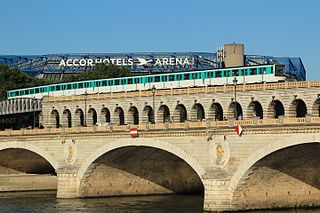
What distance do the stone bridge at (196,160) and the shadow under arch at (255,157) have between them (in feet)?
0.26


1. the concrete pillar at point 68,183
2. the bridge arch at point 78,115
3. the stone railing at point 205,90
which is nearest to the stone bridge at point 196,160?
the concrete pillar at point 68,183

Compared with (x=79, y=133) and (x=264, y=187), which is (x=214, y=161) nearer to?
(x=264, y=187)

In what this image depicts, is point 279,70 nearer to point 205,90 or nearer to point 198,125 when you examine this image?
point 205,90

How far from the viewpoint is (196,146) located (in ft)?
232

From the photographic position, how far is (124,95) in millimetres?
96375

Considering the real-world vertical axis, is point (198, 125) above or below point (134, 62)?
below

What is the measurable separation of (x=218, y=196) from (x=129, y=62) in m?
126

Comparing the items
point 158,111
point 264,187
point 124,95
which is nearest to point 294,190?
point 264,187

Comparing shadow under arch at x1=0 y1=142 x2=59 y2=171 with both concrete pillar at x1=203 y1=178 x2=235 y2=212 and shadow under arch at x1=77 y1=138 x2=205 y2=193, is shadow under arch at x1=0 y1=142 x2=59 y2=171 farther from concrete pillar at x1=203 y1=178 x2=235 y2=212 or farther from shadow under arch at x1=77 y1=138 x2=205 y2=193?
concrete pillar at x1=203 y1=178 x2=235 y2=212

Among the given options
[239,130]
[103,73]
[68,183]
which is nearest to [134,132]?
[68,183]

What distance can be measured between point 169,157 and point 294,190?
1925 cm

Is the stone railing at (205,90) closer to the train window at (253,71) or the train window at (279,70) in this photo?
the train window at (253,71)

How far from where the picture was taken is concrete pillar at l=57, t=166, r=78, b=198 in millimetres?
85062

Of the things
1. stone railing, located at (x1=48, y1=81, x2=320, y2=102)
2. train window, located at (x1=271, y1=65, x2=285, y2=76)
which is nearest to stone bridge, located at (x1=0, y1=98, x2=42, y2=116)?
stone railing, located at (x1=48, y1=81, x2=320, y2=102)
